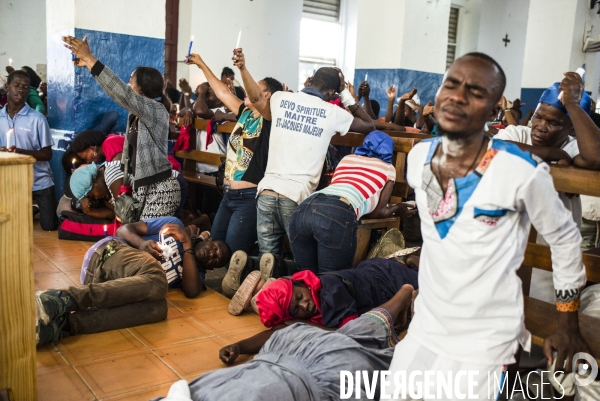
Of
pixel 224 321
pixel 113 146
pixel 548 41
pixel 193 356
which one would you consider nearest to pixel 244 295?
pixel 224 321

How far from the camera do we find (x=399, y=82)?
8.84 m

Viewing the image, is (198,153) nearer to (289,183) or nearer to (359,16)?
(289,183)

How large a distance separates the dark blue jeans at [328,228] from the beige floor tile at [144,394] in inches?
53.0

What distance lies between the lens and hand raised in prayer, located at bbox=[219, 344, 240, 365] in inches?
126

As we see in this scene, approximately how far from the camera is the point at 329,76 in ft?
13.5

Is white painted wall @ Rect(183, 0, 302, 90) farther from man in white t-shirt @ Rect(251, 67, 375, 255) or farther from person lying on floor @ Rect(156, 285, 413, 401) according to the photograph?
person lying on floor @ Rect(156, 285, 413, 401)

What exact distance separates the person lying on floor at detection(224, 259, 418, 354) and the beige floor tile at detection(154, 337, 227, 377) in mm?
277

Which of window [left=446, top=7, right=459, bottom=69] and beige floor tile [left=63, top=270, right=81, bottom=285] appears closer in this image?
beige floor tile [left=63, top=270, right=81, bottom=285]

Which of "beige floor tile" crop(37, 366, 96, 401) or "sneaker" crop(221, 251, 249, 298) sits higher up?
"sneaker" crop(221, 251, 249, 298)

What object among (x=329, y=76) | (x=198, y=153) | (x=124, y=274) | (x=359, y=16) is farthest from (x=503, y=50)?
(x=124, y=274)

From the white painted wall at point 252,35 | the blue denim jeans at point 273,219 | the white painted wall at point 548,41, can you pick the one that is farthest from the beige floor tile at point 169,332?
the white painted wall at point 548,41

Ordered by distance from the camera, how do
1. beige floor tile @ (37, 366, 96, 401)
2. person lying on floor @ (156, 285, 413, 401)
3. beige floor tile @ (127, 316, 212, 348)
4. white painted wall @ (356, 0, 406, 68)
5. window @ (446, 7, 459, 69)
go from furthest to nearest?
window @ (446, 7, 459, 69) → white painted wall @ (356, 0, 406, 68) → beige floor tile @ (127, 316, 212, 348) → beige floor tile @ (37, 366, 96, 401) → person lying on floor @ (156, 285, 413, 401)

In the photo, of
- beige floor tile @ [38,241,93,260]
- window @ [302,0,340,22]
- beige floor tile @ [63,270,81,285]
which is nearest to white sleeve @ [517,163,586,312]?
beige floor tile @ [63,270,81,285]

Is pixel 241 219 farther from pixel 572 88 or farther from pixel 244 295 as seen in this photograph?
pixel 572 88
